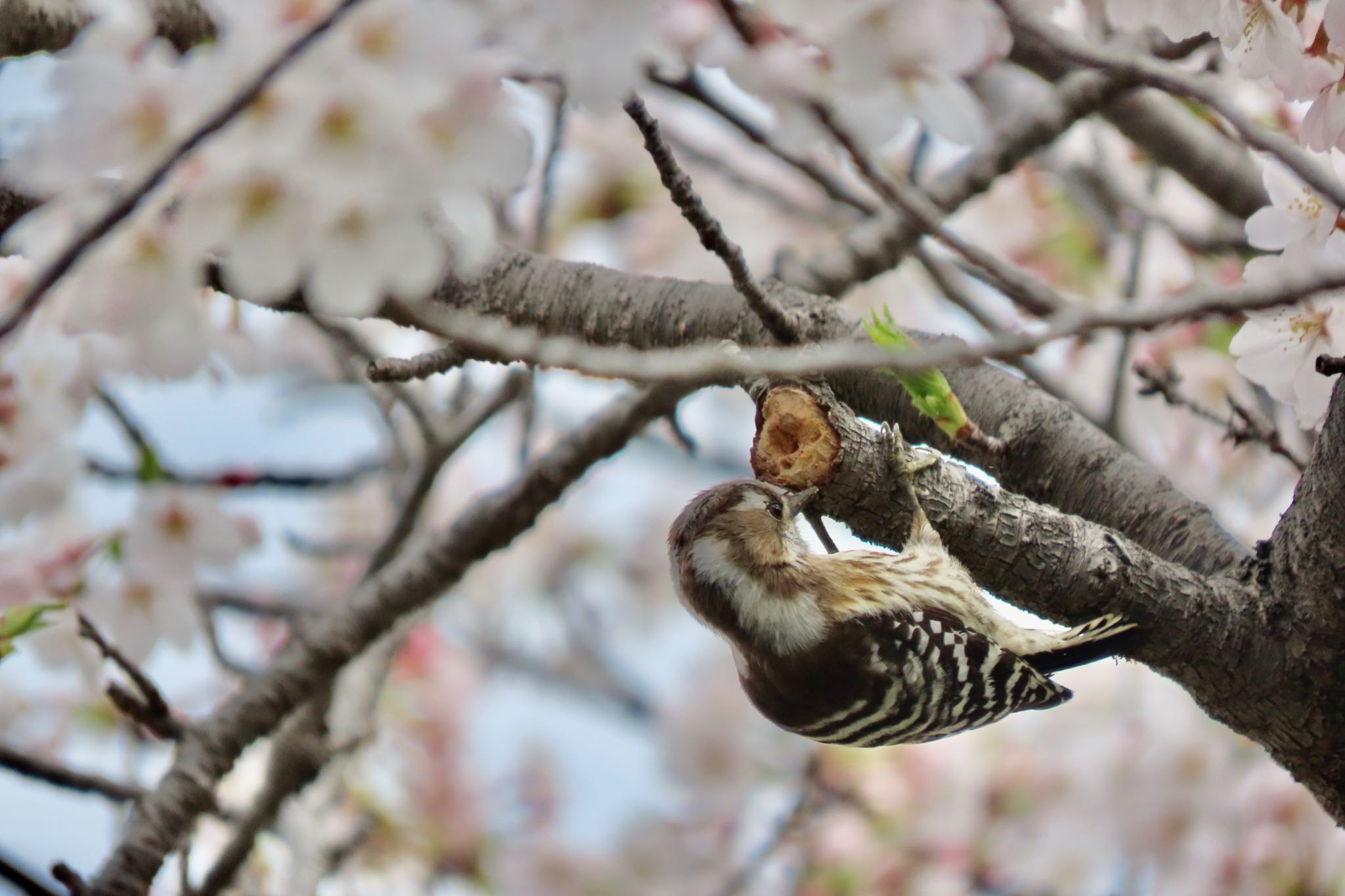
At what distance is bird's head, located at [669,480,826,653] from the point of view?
8.48 feet

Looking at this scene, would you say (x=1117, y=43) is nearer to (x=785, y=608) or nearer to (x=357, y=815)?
(x=785, y=608)

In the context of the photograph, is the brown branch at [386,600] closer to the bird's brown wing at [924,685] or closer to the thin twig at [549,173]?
the thin twig at [549,173]

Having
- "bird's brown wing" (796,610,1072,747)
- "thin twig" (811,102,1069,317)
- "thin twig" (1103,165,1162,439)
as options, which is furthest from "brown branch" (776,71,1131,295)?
"thin twig" (811,102,1069,317)

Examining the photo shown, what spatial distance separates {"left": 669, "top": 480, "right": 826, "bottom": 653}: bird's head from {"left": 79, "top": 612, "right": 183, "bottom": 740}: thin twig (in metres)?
1.04

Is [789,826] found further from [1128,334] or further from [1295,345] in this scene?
[1295,345]

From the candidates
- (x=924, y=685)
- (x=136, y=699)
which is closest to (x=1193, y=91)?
(x=924, y=685)

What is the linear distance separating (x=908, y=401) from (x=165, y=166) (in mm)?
1247

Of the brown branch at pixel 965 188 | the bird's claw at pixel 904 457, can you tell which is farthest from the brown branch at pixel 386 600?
the bird's claw at pixel 904 457

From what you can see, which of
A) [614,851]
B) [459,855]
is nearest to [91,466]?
[614,851]

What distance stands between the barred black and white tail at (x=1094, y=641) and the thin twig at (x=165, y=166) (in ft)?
4.38

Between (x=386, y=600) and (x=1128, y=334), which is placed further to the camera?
(x=1128, y=334)

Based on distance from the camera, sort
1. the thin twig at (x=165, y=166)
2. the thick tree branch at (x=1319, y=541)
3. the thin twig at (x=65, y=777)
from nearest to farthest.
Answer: the thin twig at (x=165, y=166) → the thick tree branch at (x=1319, y=541) → the thin twig at (x=65, y=777)

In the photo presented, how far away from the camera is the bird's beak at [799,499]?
179cm

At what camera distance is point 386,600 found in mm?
2641
